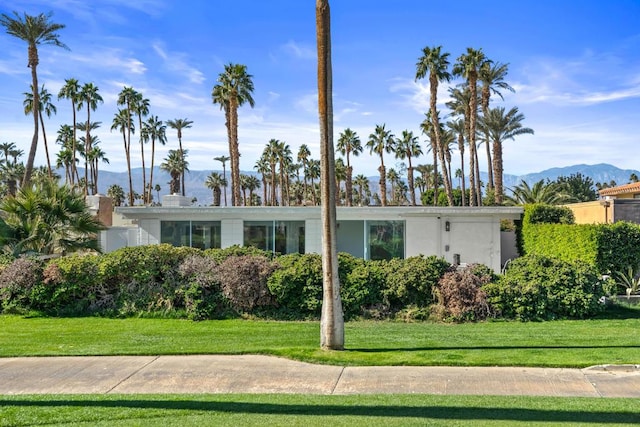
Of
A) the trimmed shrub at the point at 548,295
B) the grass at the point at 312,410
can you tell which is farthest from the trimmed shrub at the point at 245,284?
the grass at the point at 312,410

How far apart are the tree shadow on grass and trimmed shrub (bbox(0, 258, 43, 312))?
8.53m

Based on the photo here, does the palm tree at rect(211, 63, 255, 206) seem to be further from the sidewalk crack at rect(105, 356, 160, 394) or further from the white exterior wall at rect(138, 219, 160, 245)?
the sidewalk crack at rect(105, 356, 160, 394)

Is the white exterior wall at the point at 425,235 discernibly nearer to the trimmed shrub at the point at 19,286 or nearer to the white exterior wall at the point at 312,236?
the white exterior wall at the point at 312,236

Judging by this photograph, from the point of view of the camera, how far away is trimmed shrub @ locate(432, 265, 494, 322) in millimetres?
14633

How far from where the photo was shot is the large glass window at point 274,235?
2355 centimetres

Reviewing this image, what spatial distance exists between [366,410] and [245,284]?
8247 millimetres

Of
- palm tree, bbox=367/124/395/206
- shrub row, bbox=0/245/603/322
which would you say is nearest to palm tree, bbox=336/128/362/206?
palm tree, bbox=367/124/395/206

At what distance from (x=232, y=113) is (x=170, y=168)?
133 feet

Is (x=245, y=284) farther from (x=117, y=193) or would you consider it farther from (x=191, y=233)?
(x=117, y=193)

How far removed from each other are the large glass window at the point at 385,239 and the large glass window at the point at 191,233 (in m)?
5.66

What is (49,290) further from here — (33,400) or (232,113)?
(232,113)

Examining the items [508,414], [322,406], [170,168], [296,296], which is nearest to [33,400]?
[322,406]

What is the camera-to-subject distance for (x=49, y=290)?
15898 mm

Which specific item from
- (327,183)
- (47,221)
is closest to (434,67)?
(47,221)
